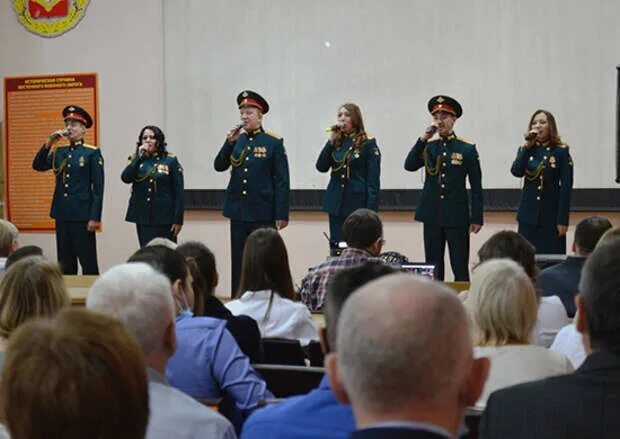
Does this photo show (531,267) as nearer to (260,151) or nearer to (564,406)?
(564,406)

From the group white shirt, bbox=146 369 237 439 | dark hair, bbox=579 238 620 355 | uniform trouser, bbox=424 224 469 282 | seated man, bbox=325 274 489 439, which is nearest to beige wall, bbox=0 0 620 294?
uniform trouser, bbox=424 224 469 282

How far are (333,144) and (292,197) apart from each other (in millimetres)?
1532

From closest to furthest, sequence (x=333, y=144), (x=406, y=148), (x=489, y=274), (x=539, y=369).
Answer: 1. (x=539, y=369)
2. (x=489, y=274)
3. (x=333, y=144)
4. (x=406, y=148)

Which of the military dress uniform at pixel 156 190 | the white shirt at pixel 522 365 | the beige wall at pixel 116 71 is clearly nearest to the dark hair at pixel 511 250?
the white shirt at pixel 522 365

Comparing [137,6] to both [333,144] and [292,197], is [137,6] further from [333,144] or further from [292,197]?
[333,144]

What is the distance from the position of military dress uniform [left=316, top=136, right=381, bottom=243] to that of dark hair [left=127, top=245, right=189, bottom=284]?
4.52 metres

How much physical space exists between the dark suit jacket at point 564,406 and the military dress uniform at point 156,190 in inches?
239

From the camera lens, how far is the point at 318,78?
8719 millimetres

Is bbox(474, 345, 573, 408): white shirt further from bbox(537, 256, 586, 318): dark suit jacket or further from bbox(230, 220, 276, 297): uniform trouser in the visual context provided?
bbox(230, 220, 276, 297): uniform trouser

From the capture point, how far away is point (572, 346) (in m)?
2.69

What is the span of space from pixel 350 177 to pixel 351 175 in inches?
0.7

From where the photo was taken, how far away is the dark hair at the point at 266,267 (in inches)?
142

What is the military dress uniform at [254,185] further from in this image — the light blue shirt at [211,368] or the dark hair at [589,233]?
the light blue shirt at [211,368]

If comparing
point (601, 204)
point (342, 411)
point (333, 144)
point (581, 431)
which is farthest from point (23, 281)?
point (601, 204)
